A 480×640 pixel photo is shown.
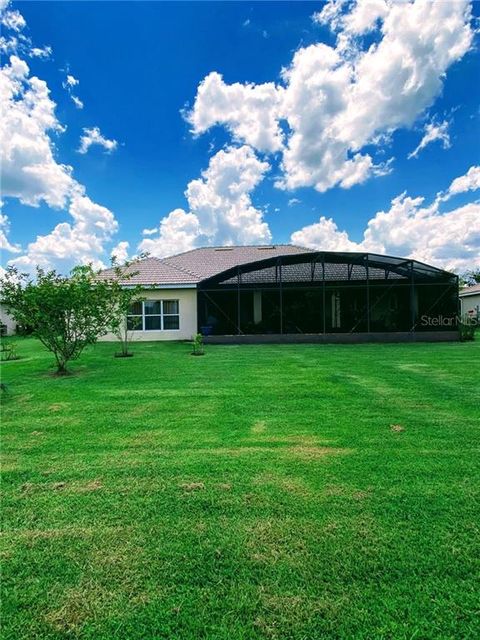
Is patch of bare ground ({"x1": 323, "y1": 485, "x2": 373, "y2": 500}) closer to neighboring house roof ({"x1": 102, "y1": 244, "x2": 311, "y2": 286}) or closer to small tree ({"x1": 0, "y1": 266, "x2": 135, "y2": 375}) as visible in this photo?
small tree ({"x1": 0, "y1": 266, "x2": 135, "y2": 375})

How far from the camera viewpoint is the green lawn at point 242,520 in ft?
5.91

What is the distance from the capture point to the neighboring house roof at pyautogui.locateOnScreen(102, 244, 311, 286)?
17062mm

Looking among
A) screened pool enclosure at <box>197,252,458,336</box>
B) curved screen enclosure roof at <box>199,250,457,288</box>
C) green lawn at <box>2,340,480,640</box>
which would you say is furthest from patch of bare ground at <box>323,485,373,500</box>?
curved screen enclosure roof at <box>199,250,457,288</box>

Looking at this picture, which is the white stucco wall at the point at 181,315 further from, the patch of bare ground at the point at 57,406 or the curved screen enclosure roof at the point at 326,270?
the patch of bare ground at the point at 57,406

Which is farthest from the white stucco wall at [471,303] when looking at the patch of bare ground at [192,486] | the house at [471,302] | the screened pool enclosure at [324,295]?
the patch of bare ground at [192,486]

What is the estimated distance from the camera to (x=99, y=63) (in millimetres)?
12812

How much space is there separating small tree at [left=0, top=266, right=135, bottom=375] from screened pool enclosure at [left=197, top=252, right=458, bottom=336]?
7.35 metres

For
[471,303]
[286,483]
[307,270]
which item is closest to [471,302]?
[471,303]

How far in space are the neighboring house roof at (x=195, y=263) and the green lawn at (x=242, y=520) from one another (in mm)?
11514

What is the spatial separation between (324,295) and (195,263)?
887cm

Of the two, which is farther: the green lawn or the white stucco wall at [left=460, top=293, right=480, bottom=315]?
the white stucco wall at [left=460, top=293, right=480, bottom=315]

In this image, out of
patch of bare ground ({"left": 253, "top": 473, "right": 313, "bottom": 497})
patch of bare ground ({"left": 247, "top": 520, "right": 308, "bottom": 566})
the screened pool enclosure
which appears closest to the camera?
patch of bare ground ({"left": 247, "top": 520, "right": 308, "bottom": 566})

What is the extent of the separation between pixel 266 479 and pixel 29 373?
25.9 feet

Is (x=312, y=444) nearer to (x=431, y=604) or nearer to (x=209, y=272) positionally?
(x=431, y=604)
